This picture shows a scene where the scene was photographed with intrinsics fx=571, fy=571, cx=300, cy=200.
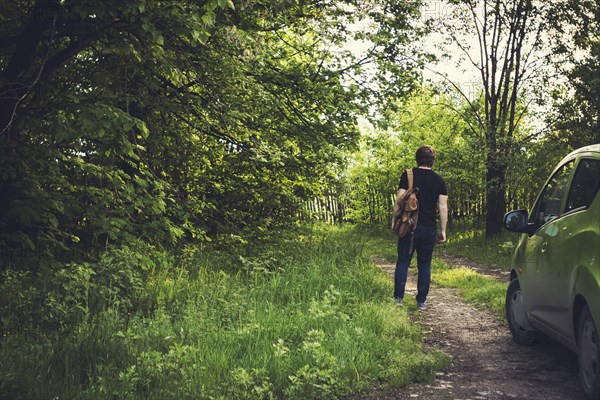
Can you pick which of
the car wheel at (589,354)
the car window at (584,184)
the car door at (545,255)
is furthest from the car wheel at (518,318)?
the car wheel at (589,354)

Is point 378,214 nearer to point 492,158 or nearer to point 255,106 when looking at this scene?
point 492,158

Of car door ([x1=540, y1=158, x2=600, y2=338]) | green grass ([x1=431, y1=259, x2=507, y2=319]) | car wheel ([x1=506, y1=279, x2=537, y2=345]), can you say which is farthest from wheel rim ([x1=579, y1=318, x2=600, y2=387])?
green grass ([x1=431, y1=259, x2=507, y2=319])

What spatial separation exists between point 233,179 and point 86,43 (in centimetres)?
448

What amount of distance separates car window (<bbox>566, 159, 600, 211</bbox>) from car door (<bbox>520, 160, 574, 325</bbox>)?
171 millimetres

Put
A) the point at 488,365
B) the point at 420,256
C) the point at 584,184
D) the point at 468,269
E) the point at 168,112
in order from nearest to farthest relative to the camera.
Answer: the point at 584,184
the point at 488,365
the point at 420,256
the point at 168,112
the point at 468,269

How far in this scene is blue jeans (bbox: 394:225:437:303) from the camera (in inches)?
291

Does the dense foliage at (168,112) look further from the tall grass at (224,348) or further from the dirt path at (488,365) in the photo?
the dirt path at (488,365)

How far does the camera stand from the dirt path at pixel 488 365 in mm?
4410

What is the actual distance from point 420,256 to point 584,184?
3.22 meters

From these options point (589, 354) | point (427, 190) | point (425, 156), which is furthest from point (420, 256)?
point (589, 354)

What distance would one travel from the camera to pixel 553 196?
5363 millimetres

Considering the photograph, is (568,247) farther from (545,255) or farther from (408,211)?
(408,211)

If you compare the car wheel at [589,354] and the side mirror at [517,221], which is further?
the side mirror at [517,221]

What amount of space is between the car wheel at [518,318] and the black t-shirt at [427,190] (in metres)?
1.52
